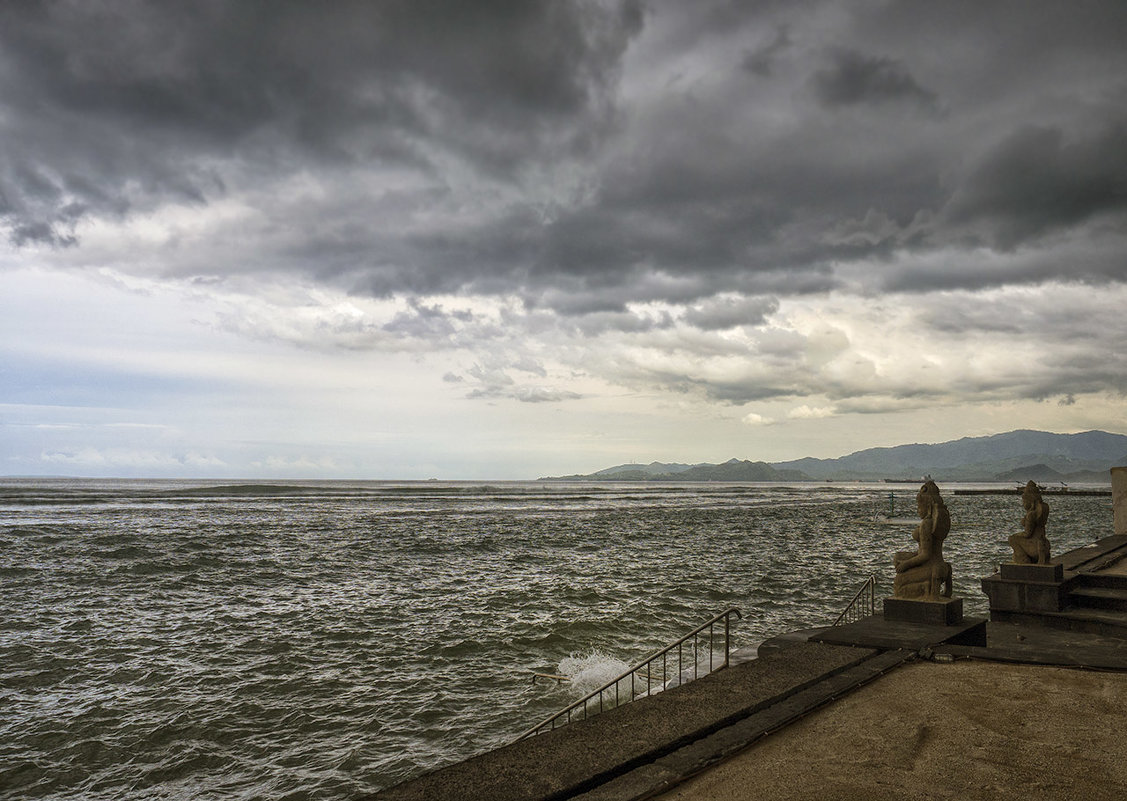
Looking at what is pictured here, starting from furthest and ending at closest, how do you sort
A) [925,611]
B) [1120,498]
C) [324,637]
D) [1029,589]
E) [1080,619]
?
1. [1120,498]
2. [324,637]
3. [1029,589]
4. [1080,619]
5. [925,611]

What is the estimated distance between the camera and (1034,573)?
40.0 feet

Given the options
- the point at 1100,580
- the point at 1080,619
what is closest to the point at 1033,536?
the point at 1080,619

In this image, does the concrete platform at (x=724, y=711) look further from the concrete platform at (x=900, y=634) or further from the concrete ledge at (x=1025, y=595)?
the concrete ledge at (x=1025, y=595)

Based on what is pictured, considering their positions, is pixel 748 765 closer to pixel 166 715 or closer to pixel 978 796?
pixel 978 796

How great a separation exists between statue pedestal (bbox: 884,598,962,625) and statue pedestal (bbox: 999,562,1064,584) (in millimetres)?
3140

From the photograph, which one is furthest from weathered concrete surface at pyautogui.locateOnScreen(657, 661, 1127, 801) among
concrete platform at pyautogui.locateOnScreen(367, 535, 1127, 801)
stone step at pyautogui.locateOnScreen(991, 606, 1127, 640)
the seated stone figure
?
stone step at pyautogui.locateOnScreen(991, 606, 1127, 640)

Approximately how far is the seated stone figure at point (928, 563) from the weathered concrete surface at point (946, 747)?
2.33 m

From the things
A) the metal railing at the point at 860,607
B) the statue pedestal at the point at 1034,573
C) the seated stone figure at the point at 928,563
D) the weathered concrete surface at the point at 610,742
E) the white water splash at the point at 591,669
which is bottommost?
the white water splash at the point at 591,669

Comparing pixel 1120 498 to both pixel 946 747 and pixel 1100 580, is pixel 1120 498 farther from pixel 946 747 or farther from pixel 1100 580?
pixel 946 747

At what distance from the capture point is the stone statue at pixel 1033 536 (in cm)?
1255

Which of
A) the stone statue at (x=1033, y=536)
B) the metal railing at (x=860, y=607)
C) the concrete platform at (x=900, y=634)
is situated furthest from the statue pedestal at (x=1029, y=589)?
the concrete platform at (x=900, y=634)

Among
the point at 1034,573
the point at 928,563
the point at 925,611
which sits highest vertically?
the point at 928,563

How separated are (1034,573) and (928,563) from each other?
12.3ft

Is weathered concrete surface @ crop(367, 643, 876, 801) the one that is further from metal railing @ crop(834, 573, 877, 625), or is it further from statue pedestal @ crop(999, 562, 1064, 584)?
statue pedestal @ crop(999, 562, 1064, 584)
